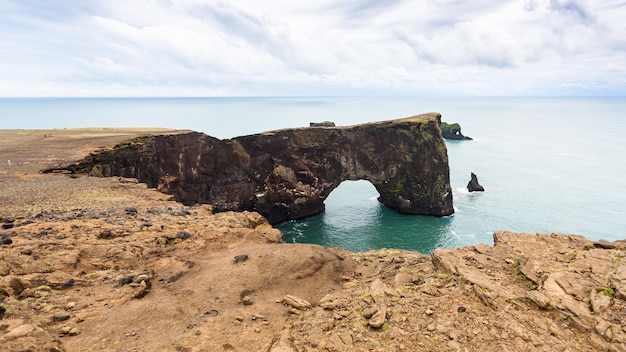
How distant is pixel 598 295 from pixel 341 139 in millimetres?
53225

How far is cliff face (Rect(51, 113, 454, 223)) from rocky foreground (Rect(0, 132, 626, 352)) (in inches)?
1611

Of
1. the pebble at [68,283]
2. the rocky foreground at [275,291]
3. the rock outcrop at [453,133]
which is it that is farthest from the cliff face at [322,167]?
the rock outcrop at [453,133]

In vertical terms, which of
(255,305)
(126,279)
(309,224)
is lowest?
(309,224)

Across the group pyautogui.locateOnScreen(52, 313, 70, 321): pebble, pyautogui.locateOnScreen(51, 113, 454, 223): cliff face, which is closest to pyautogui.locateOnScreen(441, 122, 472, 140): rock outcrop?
pyautogui.locateOnScreen(51, 113, 454, 223): cliff face

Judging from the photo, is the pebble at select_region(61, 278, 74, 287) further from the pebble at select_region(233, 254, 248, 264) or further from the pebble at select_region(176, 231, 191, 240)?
the pebble at select_region(233, 254, 248, 264)

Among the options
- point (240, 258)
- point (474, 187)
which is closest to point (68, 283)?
point (240, 258)

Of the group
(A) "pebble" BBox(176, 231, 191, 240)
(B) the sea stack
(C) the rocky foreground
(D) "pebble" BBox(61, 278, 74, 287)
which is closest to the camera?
(C) the rocky foreground

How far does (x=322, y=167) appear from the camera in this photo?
206ft

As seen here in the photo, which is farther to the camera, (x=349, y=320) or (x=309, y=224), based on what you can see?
(x=309, y=224)

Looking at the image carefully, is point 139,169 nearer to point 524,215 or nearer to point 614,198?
point 524,215

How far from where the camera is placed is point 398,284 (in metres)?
13.0

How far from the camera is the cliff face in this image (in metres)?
59.5

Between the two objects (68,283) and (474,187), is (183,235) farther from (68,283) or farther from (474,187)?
(474,187)

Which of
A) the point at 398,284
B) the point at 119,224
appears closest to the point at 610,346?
the point at 398,284
